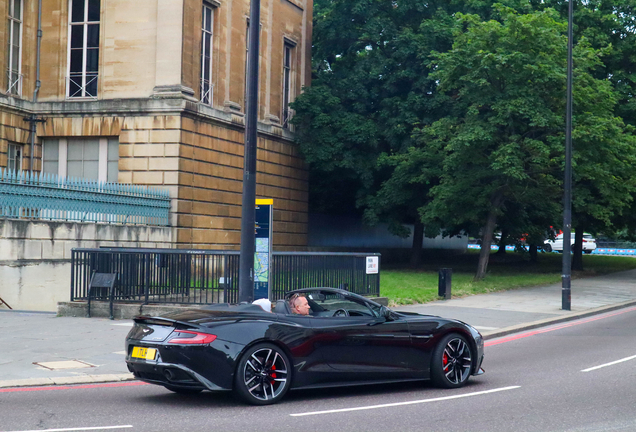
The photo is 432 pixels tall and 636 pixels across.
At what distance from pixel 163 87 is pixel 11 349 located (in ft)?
55.3

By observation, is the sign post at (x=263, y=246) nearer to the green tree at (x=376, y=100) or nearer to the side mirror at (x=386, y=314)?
Result: the side mirror at (x=386, y=314)

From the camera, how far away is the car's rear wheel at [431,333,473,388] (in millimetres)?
9430

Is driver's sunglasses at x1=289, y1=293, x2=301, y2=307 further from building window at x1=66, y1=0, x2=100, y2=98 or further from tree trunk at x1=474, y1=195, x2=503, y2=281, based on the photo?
building window at x1=66, y1=0, x2=100, y2=98

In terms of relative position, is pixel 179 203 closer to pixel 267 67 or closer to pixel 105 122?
pixel 105 122

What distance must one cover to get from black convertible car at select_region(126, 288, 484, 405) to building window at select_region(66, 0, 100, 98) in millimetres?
21887

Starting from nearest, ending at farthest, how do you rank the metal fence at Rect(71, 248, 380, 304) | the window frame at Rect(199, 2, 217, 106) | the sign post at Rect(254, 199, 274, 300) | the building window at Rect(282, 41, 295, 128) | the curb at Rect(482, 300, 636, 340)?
the sign post at Rect(254, 199, 274, 300) → the curb at Rect(482, 300, 636, 340) → the metal fence at Rect(71, 248, 380, 304) → the window frame at Rect(199, 2, 217, 106) → the building window at Rect(282, 41, 295, 128)

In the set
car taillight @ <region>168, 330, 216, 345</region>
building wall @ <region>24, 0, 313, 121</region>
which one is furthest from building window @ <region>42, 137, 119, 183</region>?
car taillight @ <region>168, 330, 216, 345</region>

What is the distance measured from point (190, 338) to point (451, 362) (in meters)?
3.41

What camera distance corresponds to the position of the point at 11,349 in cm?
1205

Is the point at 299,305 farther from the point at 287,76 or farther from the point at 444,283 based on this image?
the point at 287,76

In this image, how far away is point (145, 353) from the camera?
26.8 ft

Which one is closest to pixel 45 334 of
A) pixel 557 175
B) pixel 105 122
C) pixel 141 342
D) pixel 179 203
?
pixel 141 342

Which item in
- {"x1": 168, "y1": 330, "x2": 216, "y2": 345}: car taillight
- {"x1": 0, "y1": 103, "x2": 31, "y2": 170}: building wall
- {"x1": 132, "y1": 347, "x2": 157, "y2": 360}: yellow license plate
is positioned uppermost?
{"x1": 0, "y1": 103, "x2": 31, "y2": 170}: building wall

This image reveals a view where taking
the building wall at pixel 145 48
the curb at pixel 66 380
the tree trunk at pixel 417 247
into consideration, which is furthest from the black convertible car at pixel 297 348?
the tree trunk at pixel 417 247
